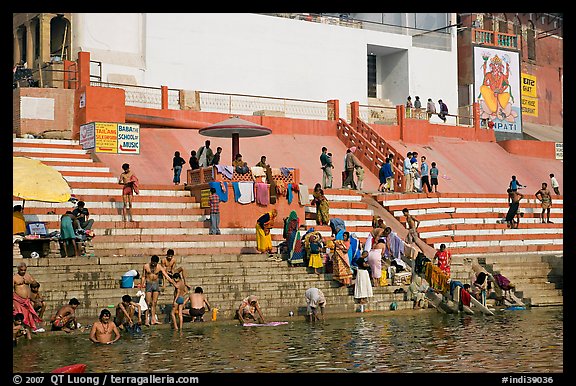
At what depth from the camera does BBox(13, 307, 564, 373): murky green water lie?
11.7 metres

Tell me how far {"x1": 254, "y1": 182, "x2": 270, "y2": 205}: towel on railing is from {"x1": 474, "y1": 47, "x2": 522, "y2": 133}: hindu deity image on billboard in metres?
18.7

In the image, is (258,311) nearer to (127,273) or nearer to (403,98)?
(127,273)

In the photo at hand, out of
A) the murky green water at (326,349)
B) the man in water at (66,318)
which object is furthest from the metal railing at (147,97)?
the man in water at (66,318)

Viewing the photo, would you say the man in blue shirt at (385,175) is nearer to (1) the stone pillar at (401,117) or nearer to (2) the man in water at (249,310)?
(1) the stone pillar at (401,117)

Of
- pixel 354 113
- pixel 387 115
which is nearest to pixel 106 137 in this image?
pixel 354 113

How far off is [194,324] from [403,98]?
22280 millimetres

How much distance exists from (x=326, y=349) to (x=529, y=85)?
31578 millimetres

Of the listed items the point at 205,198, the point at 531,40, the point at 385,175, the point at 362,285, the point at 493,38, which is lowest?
the point at 362,285

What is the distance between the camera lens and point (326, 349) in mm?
13195

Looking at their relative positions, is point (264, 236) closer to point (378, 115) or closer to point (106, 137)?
point (106, 137)

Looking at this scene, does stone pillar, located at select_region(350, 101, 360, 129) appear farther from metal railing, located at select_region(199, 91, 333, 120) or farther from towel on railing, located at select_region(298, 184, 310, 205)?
towel on railing, located at select_region(298, 184, 310, 205)

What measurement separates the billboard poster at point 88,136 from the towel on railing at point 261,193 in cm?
487

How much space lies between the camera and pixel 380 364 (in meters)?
11.9

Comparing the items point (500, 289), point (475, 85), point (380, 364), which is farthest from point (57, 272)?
point (475, 85)
